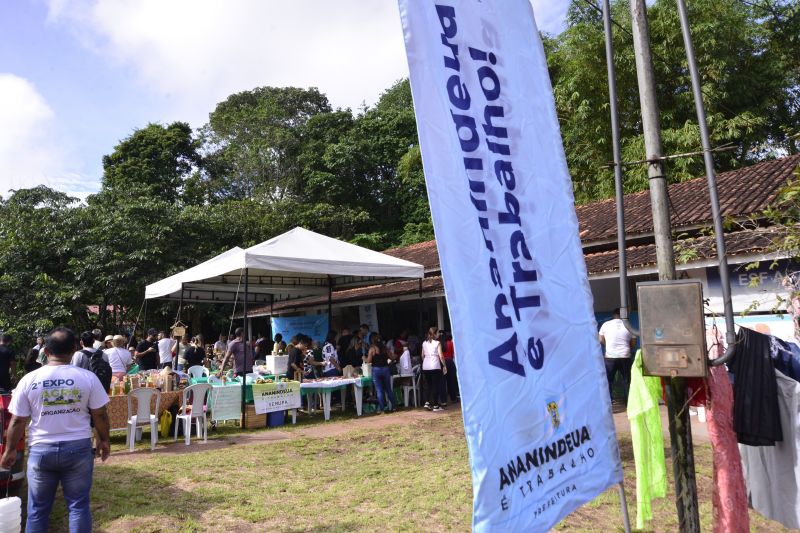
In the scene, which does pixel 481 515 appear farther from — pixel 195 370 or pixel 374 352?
pixel 195 370

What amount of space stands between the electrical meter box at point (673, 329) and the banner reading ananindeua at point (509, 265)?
0.32 m

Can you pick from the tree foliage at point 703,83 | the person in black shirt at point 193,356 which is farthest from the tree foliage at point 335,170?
the person in black shirt at point 193,356

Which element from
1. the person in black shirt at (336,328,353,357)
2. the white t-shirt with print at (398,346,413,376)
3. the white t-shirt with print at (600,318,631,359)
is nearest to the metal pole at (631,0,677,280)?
the white t-shirt with print at (600,318,631,359)

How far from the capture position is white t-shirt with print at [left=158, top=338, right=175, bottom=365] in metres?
12.6

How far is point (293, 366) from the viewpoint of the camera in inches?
418

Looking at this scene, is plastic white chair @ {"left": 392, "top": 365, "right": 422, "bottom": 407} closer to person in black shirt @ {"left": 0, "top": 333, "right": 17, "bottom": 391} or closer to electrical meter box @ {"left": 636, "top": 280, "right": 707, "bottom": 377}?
person in black shirt @ {"left": 0, "top": 333, "right": 17, "bottom": 391}

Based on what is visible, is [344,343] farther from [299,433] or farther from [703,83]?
[703,83]

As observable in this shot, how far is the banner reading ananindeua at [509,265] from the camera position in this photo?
2094 millimetres

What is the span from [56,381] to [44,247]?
735 inches

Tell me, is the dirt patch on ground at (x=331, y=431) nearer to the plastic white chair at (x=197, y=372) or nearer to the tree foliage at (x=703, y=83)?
the plastic white chair at (x=197, y=372)

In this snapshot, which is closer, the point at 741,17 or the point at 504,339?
the point at 504,339

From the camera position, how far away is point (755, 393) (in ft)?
11.2

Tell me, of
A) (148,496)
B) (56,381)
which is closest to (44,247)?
(148,496)

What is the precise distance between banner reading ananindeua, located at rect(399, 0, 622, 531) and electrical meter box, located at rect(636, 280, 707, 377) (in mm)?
321
